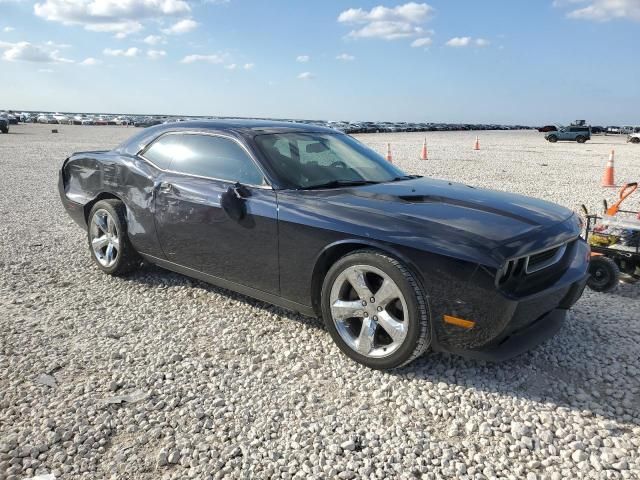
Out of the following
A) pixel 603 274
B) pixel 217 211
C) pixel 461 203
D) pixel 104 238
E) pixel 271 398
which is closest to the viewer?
pixel 271 398

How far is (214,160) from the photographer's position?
4.10 meters

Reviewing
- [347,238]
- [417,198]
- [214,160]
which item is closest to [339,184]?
[417,198]

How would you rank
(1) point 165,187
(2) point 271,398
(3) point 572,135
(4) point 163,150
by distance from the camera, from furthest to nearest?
(3) point 572,135, (4) point 163,150, (1) point 165,187, (2) point 271,398

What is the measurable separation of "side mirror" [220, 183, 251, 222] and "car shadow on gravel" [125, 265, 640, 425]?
1457 millimetres

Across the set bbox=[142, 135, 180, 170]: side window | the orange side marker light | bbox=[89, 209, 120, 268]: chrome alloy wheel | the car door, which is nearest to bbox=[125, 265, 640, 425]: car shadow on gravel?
the orange side marker light

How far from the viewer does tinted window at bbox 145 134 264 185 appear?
12.7 ft

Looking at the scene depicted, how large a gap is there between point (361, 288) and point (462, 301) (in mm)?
619

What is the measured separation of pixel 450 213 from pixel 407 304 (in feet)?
2.05

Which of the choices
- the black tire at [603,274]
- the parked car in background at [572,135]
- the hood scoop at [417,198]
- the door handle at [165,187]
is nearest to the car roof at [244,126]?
the door handle at [165,187]

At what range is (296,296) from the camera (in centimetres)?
353

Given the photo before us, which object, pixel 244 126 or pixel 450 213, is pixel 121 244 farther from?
pixel 450 213

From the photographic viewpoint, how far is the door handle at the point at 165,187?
419cm

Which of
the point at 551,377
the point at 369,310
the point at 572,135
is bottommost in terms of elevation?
the point at 551,377

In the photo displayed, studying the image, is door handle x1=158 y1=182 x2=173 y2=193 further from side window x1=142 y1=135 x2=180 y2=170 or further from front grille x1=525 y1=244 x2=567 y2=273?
front grille x1=525 y1=244 x2=567 y2=273
